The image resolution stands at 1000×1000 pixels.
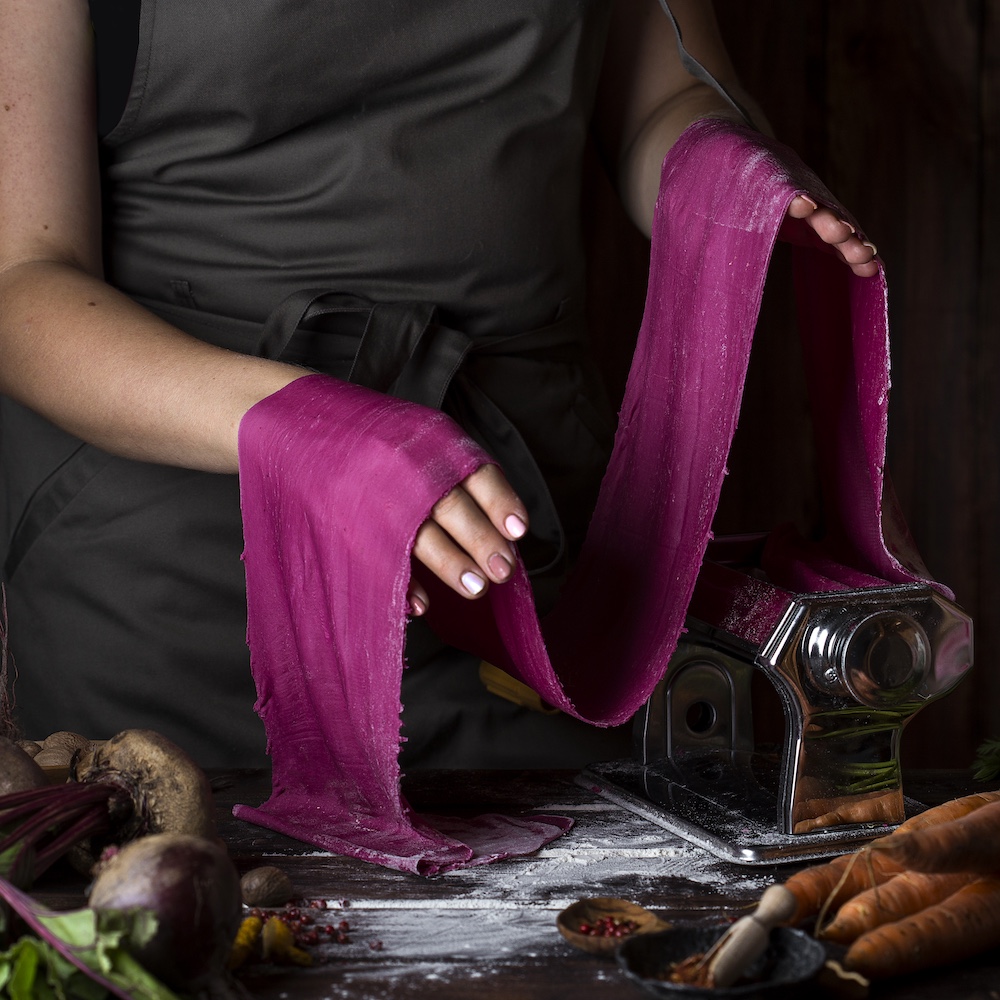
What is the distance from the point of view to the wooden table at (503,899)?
74cm

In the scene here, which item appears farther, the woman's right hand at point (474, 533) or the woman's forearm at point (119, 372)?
the woman's forearm at point (119, 372)

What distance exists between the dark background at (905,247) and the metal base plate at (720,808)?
2.47 feet

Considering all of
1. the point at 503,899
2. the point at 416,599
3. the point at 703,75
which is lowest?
the point at 503,899

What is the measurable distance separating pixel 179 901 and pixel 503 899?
0.25m

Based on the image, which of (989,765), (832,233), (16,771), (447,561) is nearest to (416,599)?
(447,561)

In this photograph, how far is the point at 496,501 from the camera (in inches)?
34.4

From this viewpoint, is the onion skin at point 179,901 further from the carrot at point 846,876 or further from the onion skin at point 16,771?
the carrot at point 846,876

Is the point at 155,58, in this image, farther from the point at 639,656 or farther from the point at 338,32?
the point at 639,656

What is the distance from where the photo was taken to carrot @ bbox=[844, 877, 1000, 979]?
0.75 metres

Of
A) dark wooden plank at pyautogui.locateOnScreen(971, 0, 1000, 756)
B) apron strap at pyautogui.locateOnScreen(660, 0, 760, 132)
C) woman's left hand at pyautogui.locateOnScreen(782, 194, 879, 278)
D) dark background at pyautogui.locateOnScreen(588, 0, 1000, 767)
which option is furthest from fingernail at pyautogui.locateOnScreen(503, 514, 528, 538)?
dark wooden plank at pyautogui.locateOnScreen(971, 0, 1000, 756)

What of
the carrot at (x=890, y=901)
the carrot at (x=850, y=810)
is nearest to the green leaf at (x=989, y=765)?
the carrot at (x=850, y=810)

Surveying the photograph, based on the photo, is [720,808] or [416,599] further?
[720,808]

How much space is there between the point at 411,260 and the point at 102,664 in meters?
0.53

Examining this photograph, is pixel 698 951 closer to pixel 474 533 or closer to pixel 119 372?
pixel 474 533
